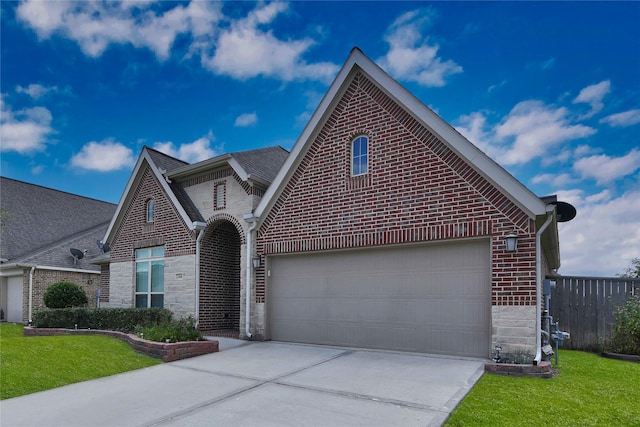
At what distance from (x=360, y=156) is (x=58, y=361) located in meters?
7.76

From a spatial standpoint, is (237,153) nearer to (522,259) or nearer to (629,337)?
(522,259)

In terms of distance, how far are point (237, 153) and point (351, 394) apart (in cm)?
908

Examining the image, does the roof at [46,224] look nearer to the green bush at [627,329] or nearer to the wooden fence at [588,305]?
the wooden fence at [588,305]

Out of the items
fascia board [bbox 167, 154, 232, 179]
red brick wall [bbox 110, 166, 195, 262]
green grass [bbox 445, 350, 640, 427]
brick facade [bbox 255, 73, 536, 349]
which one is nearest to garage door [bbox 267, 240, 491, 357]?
brick facade [bbox 255, 73, 536, 349]

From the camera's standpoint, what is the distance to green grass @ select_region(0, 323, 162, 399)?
679cm

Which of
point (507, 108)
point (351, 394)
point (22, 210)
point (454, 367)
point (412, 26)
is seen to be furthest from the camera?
point (22, 210)

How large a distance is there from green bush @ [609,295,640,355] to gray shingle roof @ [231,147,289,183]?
9.68 metres

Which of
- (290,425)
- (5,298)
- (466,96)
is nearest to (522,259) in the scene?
(290,425)

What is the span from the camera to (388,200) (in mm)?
9305

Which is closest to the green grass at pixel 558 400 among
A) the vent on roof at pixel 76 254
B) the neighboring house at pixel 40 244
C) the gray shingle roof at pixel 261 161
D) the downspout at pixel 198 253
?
the gray shingle roof at pixel 261 161

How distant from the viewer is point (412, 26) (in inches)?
449

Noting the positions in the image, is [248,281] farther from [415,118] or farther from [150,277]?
[415,118]

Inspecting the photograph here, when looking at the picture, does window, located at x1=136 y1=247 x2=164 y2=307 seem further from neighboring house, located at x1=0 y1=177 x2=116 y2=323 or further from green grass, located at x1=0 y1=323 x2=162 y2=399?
neighboring house, located at x1=0 y1=177 x2=116 y2=323

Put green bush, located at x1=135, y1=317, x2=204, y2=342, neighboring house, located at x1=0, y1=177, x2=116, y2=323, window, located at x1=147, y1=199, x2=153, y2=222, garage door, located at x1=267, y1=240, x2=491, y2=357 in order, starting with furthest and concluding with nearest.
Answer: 1. neighboring house, located at x1=0, y1=177, x2=116, y2=323
2. window, located at x1=147, y1=199, x2=153, y2=222
3. green bush, located at x1=135, y1=317, x2=204, y2=342
4. garage door, located at x1=267, y1=240, x2=491, y2=357
